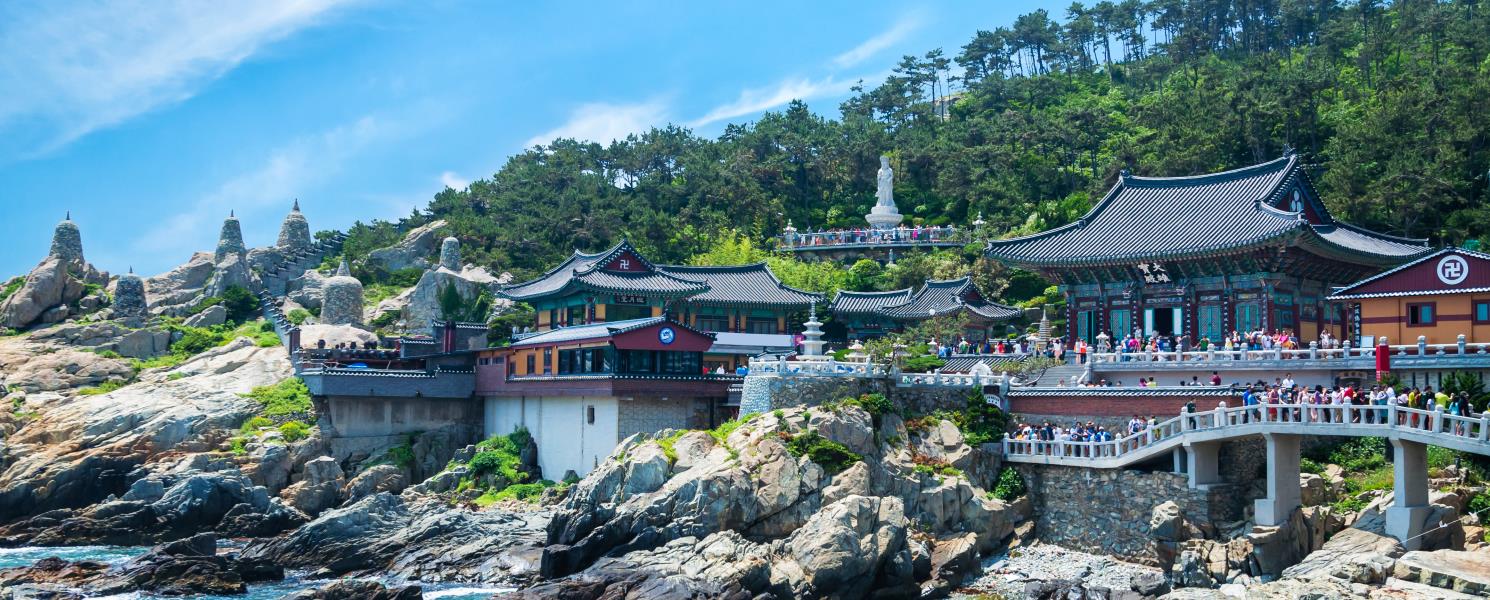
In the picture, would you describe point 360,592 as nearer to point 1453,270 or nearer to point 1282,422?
point 1282,422

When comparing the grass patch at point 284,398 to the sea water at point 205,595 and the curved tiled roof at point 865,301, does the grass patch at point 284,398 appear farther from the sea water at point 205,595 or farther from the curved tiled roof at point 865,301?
the curved tiled roof at point 865,301

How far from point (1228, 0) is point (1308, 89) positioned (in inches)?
1686

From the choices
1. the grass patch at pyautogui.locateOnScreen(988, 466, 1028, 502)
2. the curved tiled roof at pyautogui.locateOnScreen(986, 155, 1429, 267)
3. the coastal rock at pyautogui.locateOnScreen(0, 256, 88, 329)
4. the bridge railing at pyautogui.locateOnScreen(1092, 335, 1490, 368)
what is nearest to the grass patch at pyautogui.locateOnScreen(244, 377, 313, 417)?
the coastal rock at pyautogui.locateOnScreen(0, 256, 88, 329)

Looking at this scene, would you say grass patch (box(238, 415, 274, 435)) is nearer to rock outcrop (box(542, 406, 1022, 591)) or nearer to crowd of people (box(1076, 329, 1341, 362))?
rock outcrop (box(542, 406, 1022, 591))

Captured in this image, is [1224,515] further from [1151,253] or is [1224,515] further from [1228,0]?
[1228,0]

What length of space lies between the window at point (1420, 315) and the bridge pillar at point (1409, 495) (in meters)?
9.41

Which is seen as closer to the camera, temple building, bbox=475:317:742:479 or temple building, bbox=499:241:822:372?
temple building, bbox=475:317:742:479

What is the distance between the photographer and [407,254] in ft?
282

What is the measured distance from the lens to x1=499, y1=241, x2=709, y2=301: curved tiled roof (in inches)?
2389

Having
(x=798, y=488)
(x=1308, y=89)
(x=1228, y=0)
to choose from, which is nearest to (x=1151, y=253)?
(x=798, y=488)

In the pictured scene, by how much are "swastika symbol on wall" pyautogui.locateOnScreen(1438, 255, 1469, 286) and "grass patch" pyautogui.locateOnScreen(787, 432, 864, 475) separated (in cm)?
1942

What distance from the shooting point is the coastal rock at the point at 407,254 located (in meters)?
84.9

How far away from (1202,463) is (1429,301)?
34.4ft

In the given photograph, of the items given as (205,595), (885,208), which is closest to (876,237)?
(885,208)
